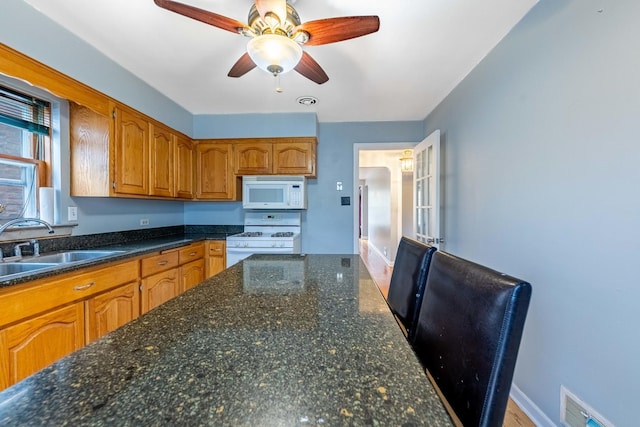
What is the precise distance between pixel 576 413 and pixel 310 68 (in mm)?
2270

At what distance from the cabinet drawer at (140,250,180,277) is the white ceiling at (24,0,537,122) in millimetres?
1522

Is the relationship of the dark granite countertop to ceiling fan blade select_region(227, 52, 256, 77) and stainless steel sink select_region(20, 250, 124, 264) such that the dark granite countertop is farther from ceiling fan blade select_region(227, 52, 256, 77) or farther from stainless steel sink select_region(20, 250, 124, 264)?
ceiling fan blade select_region(227, 52, 256, 77)

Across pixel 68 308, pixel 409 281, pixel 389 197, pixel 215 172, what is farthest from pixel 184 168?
pixel 389 197

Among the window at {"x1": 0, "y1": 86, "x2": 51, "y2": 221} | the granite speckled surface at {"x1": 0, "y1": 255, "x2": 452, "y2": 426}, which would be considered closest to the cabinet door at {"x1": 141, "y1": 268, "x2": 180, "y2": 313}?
the window at {"x1": 0, "y1": 86, "x2": 51, "y2": 221}

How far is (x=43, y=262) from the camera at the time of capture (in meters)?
1.71

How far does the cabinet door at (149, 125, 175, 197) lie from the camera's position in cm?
253

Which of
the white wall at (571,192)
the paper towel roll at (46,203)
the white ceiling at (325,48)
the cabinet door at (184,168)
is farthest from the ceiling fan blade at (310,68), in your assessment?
the paper towel roll at (46,203)

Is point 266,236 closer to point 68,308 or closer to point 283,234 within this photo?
point 283,234

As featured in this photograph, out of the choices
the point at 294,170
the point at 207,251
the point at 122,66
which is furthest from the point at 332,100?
the point at 207,251

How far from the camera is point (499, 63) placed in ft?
5.92

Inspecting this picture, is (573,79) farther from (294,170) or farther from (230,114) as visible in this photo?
(230,114)

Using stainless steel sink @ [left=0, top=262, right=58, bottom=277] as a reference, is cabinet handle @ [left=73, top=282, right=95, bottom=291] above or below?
below

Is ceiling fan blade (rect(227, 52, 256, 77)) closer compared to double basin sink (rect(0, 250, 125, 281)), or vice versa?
double basin sink (rect(0, 250, 125, 281))

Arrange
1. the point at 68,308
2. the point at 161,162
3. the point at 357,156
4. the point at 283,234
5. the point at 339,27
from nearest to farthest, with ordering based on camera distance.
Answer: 1. the point at 339,27
2. the point at 68,308
3. the point at 161,162
4. the point at 283,234
5. the point at 357,156
